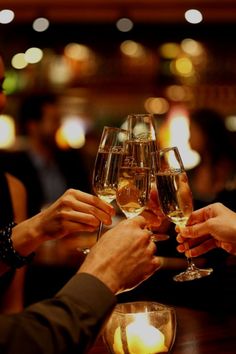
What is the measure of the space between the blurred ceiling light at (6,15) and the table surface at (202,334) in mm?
4298

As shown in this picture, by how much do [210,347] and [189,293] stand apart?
89cm

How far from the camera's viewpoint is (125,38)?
23.7ft

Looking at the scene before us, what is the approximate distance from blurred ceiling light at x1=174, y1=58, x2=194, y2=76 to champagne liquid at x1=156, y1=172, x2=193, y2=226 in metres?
5.11

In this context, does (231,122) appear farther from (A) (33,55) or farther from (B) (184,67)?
(A) (33,55)

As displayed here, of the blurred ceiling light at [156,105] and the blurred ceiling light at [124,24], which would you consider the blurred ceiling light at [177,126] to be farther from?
the blurred ceiling light at [124,24]

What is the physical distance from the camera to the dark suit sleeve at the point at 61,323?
121cm

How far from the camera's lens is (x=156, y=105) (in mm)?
7047

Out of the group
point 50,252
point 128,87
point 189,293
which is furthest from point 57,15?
point 189,293

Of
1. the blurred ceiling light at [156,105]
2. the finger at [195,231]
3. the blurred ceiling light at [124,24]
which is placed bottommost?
the finger at [195,231]

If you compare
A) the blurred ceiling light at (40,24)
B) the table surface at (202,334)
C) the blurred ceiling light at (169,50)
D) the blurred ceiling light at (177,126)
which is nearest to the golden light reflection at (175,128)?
the blurred ceiling light at (177,126)

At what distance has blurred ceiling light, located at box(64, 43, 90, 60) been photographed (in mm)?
7115

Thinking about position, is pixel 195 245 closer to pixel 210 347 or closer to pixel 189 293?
pixel 210 347

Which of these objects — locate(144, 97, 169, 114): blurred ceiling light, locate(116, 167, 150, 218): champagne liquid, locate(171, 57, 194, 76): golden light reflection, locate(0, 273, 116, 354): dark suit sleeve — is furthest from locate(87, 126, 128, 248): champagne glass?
locate(144, 97, 169, 114): blurred ceiling light

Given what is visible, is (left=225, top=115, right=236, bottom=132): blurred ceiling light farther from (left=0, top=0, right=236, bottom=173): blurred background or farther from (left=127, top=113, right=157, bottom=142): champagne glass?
(left=127, top=113, right=157, bottom=142): champagne glass
